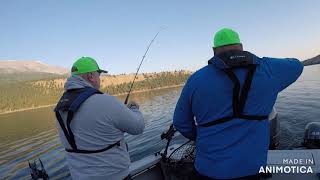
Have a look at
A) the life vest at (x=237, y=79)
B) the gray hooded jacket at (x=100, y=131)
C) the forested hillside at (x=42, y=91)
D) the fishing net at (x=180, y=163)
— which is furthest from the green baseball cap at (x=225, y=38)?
the forested hillside at (x=42, y=91)

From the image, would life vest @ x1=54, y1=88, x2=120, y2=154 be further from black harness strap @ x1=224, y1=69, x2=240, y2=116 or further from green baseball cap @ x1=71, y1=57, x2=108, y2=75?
black harness strap @ x1=224, y1=69, x2=240, y2=116

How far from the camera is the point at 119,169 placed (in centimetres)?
336

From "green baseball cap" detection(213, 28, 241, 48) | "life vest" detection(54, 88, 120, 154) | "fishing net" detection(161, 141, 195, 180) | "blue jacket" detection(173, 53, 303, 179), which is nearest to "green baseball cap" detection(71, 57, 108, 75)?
"life vest" detection(54, 88, 120, 154)

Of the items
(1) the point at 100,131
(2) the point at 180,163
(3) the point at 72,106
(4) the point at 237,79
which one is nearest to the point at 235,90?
(4) the point at 237,79

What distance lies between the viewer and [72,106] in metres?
3.17

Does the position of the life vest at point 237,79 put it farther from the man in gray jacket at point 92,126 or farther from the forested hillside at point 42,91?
the forested hillside at point 42,91

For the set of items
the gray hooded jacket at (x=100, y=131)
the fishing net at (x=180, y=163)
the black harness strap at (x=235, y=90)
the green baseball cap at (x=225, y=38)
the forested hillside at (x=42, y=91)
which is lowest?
the forested hillside at (x=42, y=91)

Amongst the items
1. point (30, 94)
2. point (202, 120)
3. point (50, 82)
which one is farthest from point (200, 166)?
point (50, 82)

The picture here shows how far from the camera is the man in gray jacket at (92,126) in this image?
10.3 ft

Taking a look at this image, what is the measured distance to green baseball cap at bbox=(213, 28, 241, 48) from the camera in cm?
264

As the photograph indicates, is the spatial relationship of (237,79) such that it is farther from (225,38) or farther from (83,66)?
(83,66)

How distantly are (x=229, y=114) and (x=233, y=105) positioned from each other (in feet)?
0.25

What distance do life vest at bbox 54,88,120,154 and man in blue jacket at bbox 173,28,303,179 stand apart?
1029 millimetres

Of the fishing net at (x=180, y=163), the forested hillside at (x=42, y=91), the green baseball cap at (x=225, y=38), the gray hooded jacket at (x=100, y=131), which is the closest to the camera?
the green baseball cap at (x=225, y=38)
